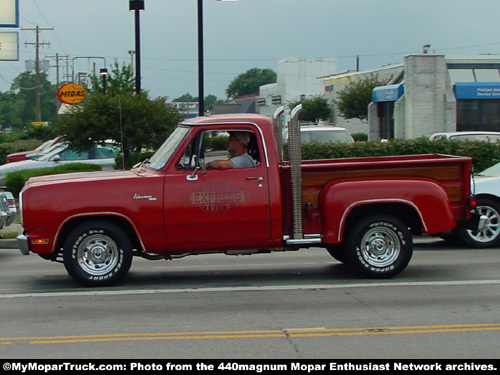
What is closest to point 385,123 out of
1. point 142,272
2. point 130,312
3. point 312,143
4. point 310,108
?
point 310,108

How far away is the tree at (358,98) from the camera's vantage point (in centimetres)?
4897

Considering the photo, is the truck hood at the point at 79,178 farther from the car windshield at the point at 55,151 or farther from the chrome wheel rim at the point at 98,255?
the car windshield at the point at 55,151

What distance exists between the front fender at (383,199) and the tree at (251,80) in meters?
145

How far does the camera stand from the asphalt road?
6312mm

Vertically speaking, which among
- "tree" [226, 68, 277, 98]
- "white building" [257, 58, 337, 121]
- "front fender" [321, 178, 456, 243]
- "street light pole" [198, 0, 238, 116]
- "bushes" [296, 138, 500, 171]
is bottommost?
"front fender" [321, 178, 456, 243]

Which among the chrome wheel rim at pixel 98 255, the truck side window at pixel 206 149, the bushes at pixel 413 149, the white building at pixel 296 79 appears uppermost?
the white building at pixel 296 79

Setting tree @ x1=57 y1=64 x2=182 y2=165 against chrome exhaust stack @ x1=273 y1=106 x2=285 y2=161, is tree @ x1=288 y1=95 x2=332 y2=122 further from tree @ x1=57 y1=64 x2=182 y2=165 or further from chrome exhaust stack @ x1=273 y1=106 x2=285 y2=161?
chrome exhaust stack @ x1=273 y1=106 x2=285 y2=161

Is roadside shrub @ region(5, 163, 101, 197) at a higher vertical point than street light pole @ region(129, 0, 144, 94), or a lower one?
lower

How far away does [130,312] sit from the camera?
782 centimetres

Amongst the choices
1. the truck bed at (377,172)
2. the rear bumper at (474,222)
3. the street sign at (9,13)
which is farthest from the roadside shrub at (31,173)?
the rear bumper at (474,222)

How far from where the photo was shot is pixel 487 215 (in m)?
12.3

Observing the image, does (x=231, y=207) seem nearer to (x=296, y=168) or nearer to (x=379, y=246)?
(x=296, y=168)

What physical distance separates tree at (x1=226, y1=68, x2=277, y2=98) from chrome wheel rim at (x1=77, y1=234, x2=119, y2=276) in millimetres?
145098
